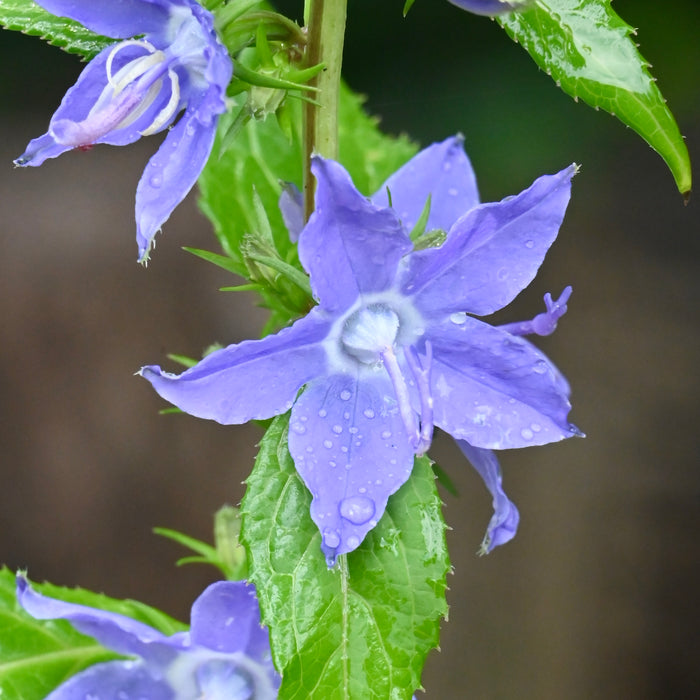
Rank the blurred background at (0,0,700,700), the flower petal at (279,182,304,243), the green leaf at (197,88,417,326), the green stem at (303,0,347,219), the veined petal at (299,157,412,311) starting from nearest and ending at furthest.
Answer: the veined petal at (299,157,412,311) < the green stem at (303,0,347,219) < the flower petal at (279,182,304,243) < the green leaf at (197,88,417,326) < the blurred background at (0,0,700,700)

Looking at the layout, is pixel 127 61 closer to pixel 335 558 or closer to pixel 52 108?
pixel 335 558

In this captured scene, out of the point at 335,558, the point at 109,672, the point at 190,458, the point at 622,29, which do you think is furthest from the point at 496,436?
the point at 190,458

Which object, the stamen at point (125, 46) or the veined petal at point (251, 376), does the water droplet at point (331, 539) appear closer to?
the veined petal at point (251, 376)

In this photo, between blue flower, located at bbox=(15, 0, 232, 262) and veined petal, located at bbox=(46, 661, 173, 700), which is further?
veined petal, located at bbox=(46, 661, 173, 700)

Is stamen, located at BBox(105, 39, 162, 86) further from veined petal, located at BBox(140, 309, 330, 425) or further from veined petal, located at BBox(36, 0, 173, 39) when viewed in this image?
veined petal, located at BBox(140, 309, 330, 425)

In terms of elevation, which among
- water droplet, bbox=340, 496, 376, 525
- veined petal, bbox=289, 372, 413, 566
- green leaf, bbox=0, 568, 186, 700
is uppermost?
veined petal, bbox=289, 372, 413, 566

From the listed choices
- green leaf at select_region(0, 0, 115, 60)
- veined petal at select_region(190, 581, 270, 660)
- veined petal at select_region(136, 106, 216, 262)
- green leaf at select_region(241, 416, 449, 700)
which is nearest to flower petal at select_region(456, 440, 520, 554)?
green leaf at select_region(241, 416, 449, 700)

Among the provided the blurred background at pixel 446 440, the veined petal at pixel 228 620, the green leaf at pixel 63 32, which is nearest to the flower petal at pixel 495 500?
the veined petal at pixel 228 620
